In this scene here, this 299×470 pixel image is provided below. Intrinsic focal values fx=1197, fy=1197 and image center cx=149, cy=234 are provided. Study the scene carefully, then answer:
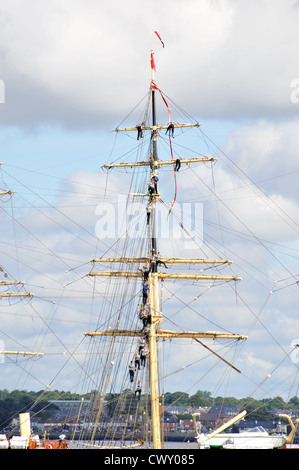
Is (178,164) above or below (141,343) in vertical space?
above

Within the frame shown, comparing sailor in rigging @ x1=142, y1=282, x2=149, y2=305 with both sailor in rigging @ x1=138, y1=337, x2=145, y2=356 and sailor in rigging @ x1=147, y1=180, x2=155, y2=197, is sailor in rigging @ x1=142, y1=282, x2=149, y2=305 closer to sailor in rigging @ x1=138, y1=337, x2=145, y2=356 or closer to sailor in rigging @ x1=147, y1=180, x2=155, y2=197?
sailor in rigging @ x1=138, y1=337, x2=145, y2=356

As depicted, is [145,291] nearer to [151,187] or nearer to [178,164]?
[151,187]

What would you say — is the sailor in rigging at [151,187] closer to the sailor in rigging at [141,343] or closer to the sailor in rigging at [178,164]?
the sailor in rigging at [178,164]

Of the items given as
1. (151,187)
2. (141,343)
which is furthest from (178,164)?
(141,343)

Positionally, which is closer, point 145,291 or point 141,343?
point 145,291

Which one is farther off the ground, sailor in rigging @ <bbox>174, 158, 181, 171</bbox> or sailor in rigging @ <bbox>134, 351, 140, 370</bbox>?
sailor in rigging @ <bbox>174, 158, 181, 171</bbox>

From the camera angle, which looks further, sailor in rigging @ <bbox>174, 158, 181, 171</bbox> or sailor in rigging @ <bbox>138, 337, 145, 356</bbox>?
sailor in rigging @ <bbox>174, 158, 181, 171</bbox>

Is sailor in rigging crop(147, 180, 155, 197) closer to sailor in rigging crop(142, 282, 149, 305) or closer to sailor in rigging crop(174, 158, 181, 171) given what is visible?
sailor in rigging crop(174, 158, 181, 171)

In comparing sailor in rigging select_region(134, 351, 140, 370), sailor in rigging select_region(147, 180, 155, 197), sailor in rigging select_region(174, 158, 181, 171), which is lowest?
sailor in rigging select_region(134, 351, 140, 370)
